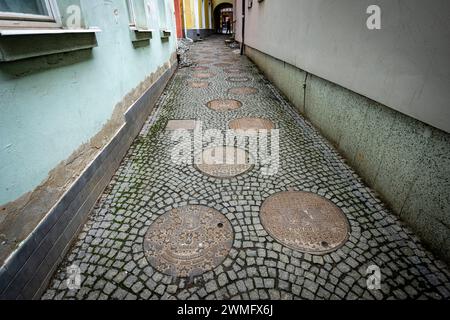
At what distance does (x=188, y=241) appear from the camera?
2.20 metres

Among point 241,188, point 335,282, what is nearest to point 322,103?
point 241,188

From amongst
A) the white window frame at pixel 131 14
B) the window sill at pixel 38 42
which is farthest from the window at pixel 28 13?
the white window frame at pixel 131 14

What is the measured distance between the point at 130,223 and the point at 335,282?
1971mm

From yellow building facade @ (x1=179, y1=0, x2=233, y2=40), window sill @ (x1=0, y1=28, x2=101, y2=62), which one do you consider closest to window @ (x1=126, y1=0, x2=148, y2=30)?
window sill @ (x1=0, y1=28, x2=101, y2=62)

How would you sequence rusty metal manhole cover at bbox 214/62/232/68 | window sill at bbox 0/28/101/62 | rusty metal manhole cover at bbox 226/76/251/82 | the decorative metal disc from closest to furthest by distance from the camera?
window sill at bbox 0/28/101/62
rusty metal manhole cover at bbox 226/76/251/82
the decorative metal disc
rusty metal manhole cover at bbox 214/62/232/68

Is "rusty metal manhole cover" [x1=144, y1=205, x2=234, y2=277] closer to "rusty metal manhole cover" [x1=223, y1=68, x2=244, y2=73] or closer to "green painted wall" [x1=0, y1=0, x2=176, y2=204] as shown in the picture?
"green painted wall" [x1=0, y1=0, x2=176, y2=204]

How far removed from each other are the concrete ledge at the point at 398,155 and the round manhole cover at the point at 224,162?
4.92 ft

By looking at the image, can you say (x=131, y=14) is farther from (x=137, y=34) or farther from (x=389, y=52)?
(x=389, y=52)

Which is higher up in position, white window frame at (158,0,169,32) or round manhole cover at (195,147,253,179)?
white window frame at (158,0,169,32)

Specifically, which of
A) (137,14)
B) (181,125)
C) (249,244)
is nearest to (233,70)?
(137,14)

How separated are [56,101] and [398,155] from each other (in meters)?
3.42

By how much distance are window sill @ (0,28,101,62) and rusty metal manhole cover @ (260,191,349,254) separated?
2.46 m

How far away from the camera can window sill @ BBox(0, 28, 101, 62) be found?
5.07ft
